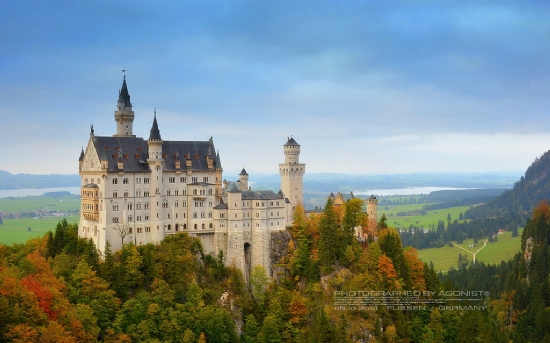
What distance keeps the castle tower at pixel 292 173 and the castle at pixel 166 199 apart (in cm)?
375

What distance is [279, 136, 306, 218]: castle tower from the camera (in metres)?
107

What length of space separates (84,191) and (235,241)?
22017mm

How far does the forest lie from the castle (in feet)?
7.63

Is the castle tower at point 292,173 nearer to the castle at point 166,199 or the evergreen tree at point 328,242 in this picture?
the castle at point 166,199

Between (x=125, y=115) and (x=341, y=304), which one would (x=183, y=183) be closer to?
(x=125, y=115)

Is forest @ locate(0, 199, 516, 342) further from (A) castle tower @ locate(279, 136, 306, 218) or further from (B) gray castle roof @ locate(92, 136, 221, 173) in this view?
(B) gray castle roof @ locate(92, 136, 221, 173)

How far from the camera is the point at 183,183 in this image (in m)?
97.7

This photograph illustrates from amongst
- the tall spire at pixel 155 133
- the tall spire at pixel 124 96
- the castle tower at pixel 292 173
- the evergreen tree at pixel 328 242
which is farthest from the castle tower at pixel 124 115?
the evergreen tree at pixel 328 242

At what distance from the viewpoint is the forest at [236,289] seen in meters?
80.9

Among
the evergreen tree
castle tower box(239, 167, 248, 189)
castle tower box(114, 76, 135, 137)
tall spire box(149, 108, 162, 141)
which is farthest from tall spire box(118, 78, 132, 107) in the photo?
the evergreen tree

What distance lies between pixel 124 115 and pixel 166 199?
1459 cm

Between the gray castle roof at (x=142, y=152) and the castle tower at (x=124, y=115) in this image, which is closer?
the gray castle roof at (x=142, y=152)

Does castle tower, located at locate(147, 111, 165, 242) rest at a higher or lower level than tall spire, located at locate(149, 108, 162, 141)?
lower

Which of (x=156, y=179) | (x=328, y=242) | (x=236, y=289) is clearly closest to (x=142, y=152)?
(x=156, y=179)
